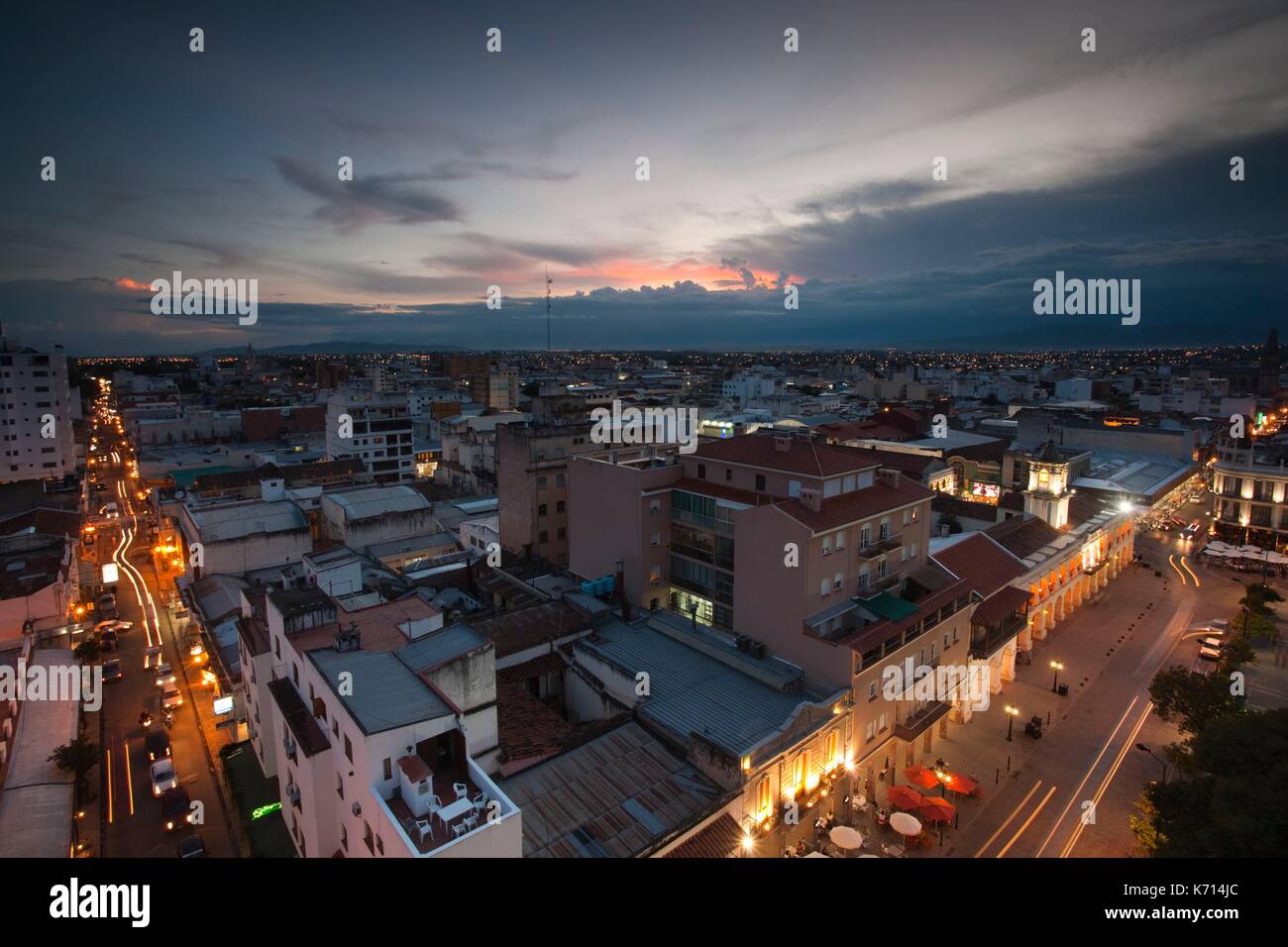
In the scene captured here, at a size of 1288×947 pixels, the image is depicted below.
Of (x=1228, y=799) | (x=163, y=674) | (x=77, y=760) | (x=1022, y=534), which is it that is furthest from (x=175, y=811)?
(x=1022, y=534)

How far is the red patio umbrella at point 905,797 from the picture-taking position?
20.2 m

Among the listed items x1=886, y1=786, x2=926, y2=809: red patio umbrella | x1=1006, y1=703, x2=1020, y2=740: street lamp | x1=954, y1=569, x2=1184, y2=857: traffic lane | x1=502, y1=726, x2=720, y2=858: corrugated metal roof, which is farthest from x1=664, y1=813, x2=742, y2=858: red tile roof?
x1=1006, y1=703, x2=1020, y2=740: street lamp

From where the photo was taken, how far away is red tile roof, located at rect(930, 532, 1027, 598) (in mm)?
28906

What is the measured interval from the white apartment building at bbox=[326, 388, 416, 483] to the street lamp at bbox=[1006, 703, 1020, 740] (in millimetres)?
50855

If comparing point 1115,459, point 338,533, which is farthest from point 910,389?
point 338,533

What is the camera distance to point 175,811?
22.0 metres

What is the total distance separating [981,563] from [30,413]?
75.8m

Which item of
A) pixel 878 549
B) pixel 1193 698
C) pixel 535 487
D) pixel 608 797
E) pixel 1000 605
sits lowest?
pixel 608 797

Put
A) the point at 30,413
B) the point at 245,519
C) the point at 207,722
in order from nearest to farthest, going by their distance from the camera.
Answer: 1. the point at 207,722
2. the point at 245,519
3. the point at 30,413

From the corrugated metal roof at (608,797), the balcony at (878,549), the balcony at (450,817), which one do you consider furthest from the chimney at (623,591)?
the balcony at (450,817)

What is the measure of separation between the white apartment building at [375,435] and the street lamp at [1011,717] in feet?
167

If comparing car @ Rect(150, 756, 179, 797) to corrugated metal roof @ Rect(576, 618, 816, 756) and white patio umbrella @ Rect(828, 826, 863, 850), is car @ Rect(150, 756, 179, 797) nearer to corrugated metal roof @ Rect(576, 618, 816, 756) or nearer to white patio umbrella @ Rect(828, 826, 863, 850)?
corrugated metal roof @ Rect(576, 618, 816, 756)

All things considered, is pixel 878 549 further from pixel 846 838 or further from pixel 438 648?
pixel 438 648
